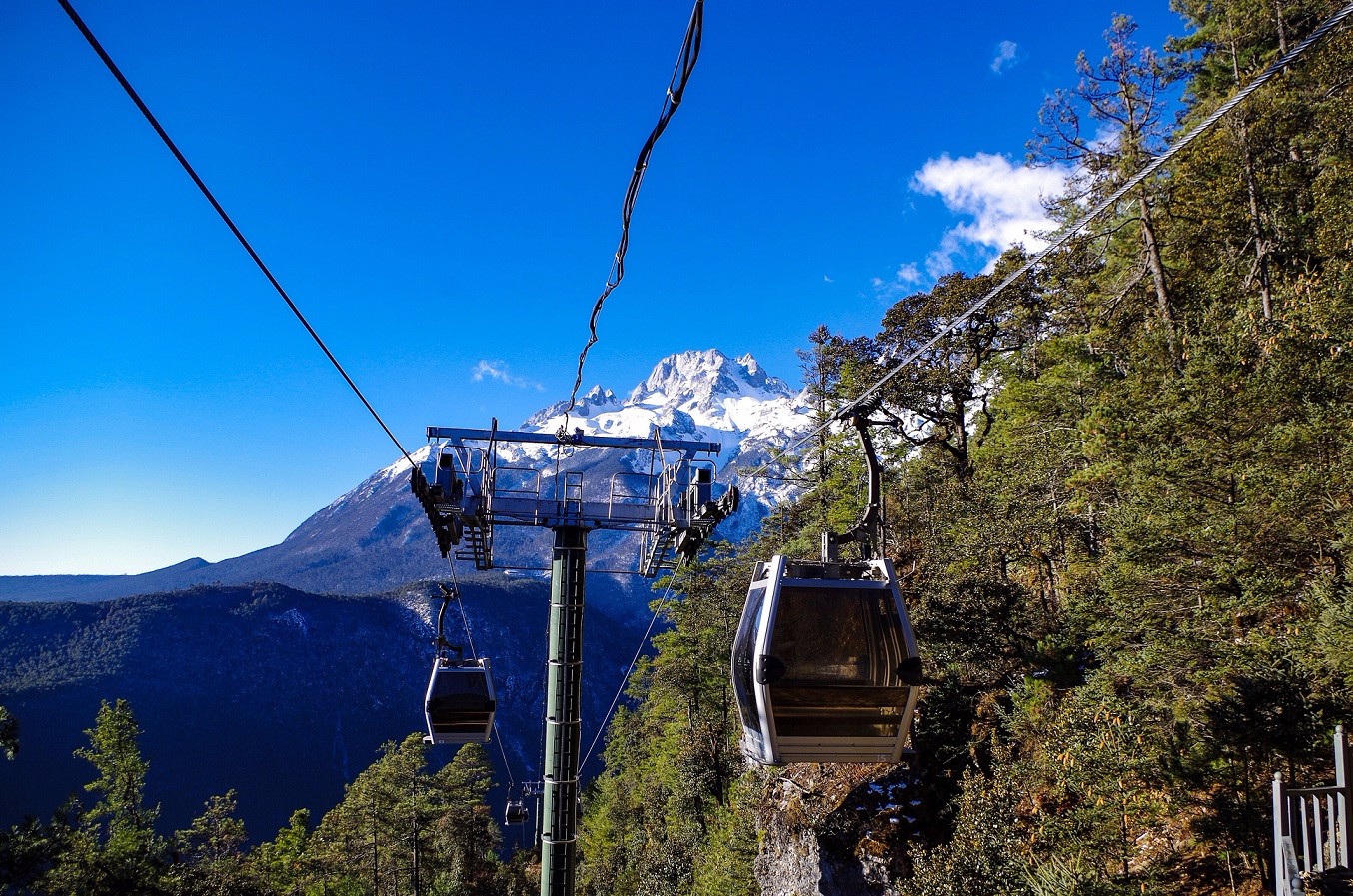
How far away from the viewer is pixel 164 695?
97.2 metres

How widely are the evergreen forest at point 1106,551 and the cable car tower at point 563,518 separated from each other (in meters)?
5.63

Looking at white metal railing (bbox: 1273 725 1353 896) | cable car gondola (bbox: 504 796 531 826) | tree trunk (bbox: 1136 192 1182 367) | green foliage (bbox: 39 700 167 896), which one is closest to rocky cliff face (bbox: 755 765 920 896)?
cable car gondola (bbox: 504 796 531 826)

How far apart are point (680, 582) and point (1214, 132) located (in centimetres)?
2372

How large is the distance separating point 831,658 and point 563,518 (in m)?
6.03

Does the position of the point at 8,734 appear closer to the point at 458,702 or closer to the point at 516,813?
the point at 458,702

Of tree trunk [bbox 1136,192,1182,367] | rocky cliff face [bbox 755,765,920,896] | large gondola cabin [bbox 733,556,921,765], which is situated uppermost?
tree trunk [bbox 1136,192,1182,367]

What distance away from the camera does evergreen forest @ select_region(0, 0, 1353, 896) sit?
9.31 metres

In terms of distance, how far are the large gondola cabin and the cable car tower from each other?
4082 mm

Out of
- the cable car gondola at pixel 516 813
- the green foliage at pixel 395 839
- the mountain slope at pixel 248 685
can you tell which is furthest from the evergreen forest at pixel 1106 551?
the mountain slope at pixel 248 685

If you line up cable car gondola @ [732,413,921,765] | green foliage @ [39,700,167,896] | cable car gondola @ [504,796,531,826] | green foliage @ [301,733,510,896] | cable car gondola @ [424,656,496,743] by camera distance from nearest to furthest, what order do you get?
cable car gondola @ [732,413,921,765] → cable car gondola @ [424,656,496,743] → cable car gondola @ [504,796,531,826] → green foliage @ [39,700,167,896] → green foliage @ [301,733,510,896]

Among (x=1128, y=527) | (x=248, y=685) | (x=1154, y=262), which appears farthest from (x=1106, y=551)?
(x=248, y=685)

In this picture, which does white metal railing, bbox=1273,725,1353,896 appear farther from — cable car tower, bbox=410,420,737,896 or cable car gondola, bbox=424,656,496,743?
cable car gondola, bbox=424,656,496,743

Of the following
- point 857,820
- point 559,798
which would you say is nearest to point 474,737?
point 559,798

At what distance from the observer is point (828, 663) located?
530cm
